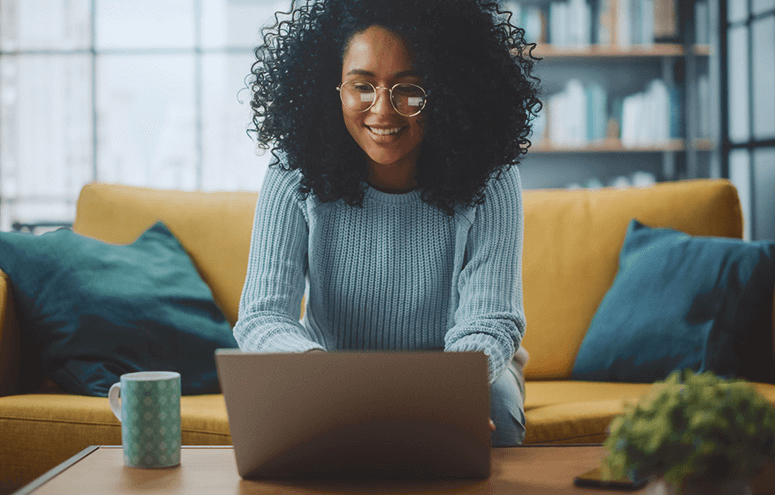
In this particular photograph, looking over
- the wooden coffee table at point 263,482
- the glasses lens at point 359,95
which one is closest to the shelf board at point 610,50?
the glasses lens at point 359,95

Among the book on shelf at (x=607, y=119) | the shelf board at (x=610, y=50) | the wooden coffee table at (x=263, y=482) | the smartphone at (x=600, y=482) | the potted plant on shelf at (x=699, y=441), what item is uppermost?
the shelf board at (x=610, y=50)

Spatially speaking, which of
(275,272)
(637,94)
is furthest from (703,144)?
(275,272)

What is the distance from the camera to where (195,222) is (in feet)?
6.61

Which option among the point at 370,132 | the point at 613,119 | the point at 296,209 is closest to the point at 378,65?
the point at 370,132

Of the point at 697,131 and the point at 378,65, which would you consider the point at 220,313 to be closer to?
the point at 378,65

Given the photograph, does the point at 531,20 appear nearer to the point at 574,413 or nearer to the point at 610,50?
the point at 610,50

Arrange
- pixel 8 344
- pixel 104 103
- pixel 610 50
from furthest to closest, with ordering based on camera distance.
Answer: pixel 104 103 → pixel 610 50 → pixel 8 344

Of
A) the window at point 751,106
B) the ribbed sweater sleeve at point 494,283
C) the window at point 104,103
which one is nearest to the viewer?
the ribbed sweater sleeve at point 494,283

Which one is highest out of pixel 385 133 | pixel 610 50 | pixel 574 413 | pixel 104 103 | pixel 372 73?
pixel 610 50

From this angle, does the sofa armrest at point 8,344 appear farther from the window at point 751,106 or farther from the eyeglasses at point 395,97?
the window at point 751,106

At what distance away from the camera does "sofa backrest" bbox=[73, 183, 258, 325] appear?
1964 mm

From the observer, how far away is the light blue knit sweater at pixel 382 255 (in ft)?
4.37

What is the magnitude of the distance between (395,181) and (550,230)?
73 centimetres

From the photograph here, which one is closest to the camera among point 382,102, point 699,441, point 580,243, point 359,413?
point 699,441
